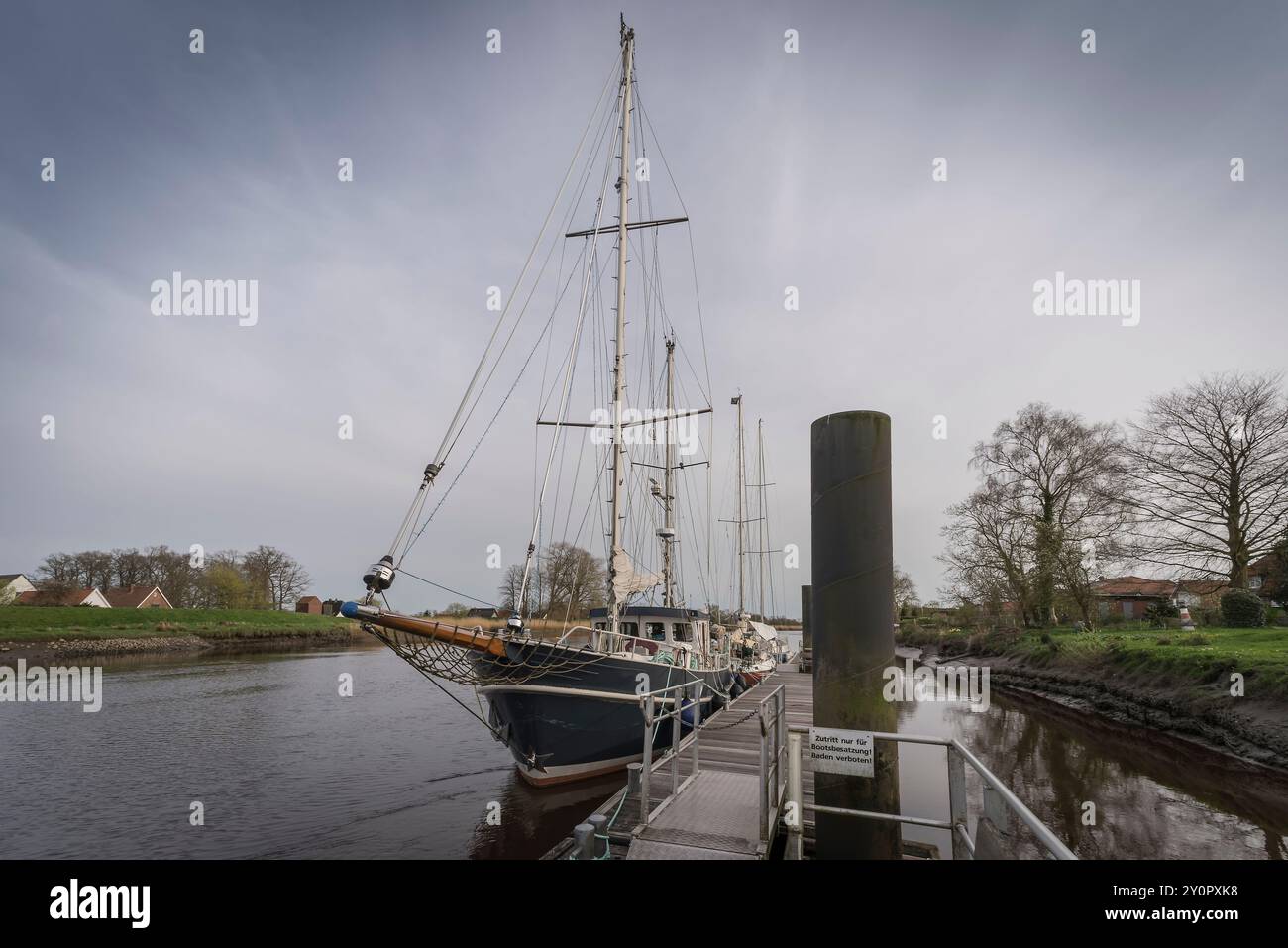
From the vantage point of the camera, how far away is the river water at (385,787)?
34.4 feet

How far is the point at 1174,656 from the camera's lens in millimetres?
18609

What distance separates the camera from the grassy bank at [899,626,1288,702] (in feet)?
48.5

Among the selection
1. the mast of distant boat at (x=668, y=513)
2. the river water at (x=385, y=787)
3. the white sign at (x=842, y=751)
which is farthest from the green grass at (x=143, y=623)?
the white sign at (x=842, y=751)

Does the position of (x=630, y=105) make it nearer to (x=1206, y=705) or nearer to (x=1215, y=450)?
(x=1206, y=705)

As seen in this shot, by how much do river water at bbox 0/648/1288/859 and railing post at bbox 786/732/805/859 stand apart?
6941 millimetres

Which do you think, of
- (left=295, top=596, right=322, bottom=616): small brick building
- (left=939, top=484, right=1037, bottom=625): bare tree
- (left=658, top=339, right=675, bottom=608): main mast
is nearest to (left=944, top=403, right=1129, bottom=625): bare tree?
(left=939, top=484, right=1037, bottom=625): bare tree

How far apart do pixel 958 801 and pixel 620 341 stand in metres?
14.2

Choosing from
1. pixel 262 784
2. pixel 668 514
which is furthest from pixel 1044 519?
pixel 262 784

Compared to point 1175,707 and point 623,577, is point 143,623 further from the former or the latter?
point 1175,707

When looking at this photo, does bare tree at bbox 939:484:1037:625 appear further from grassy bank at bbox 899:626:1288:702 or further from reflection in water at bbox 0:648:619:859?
reflection in water at bbox 0:648:619:859

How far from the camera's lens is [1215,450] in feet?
73.8

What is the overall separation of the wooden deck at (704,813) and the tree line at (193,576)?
7486cm
